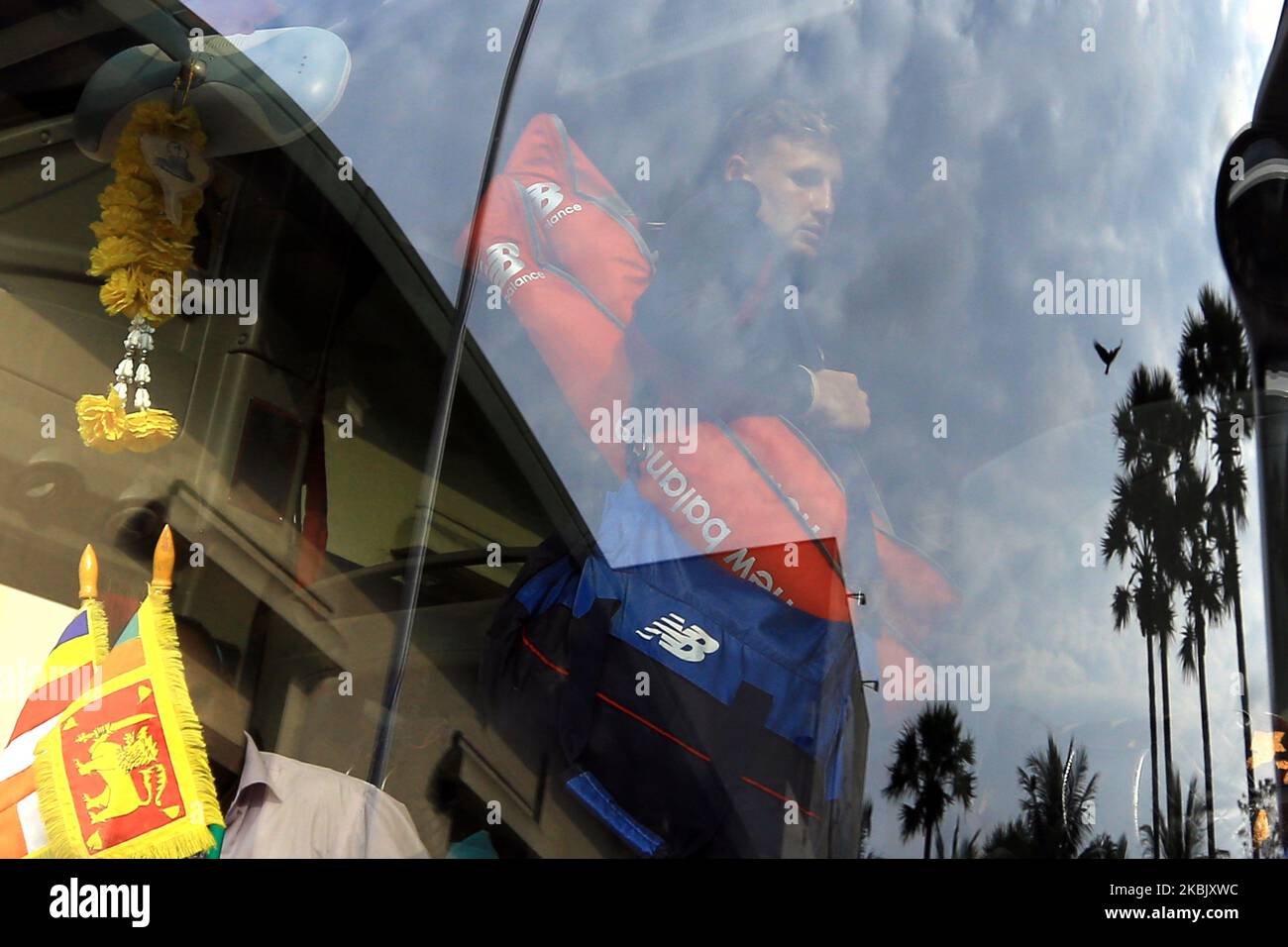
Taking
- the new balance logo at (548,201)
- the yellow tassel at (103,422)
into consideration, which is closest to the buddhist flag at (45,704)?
the yellow tassel at (103,422)

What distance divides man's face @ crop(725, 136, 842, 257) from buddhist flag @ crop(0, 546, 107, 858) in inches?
41.3

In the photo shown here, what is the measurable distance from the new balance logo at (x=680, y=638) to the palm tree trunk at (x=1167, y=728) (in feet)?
1.76

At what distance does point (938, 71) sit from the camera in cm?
151

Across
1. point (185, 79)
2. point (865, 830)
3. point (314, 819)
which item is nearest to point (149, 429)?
point (185, 79)

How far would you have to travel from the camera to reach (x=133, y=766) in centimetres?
145

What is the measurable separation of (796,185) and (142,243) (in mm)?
949

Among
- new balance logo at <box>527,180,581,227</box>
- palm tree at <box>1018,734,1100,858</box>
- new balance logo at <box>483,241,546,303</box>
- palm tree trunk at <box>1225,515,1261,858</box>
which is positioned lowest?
palm tree at <box>1018,734,1100,858</box>

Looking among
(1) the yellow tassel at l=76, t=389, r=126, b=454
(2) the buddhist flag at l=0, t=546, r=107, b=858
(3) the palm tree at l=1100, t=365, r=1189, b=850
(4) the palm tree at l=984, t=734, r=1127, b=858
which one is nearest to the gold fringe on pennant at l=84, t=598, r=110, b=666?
(2) the buddhist flag at l=0, t=546, r=107, b=858

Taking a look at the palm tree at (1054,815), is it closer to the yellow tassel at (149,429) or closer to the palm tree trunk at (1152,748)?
the palm tree trunk at (1152,748)

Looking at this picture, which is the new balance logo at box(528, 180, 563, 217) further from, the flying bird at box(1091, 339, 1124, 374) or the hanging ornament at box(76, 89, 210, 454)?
the flying bird at box(1091, 339, 1124, 374)

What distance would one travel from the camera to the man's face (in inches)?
58.7

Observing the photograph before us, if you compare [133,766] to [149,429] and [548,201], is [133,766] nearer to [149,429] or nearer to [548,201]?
[149,429]

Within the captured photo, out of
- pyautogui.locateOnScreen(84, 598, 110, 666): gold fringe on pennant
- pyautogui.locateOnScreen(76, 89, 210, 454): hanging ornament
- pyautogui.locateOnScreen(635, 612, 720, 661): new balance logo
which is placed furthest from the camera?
pyautogui.locateOnScreen(76, 89, 210, 454): hanging ornament

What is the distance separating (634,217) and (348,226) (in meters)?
0.42
